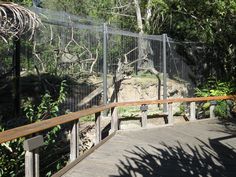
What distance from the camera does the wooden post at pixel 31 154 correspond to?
19.5 ft

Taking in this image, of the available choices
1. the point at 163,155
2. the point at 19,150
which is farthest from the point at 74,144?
the point at 163,155

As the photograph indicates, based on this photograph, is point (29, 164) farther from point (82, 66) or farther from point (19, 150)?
point (82, 66)

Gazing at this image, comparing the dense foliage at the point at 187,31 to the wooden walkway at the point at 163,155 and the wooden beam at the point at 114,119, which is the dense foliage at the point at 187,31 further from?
the wooden beam at the point at 114,119

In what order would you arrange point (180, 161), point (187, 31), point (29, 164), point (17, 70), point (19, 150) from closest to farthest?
point (29, 164), point (19, 150), point (180, 161), point (17, 70), point (187, 31)

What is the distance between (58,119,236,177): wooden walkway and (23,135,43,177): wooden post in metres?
1.17

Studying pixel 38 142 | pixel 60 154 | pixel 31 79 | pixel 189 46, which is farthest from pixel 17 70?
pixel 189 46

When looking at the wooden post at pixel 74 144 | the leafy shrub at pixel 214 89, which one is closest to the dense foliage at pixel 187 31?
the leafy shrub at pixel 214 89

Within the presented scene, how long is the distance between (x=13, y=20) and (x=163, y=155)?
12.6 ft

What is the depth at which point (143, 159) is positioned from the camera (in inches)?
344

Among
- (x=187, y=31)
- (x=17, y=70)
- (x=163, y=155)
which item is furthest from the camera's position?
(x=187, y=31)

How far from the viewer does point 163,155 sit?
9.20 meters

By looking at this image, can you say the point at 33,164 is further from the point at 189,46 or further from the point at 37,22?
the point at 189,46

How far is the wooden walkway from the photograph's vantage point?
785 cm

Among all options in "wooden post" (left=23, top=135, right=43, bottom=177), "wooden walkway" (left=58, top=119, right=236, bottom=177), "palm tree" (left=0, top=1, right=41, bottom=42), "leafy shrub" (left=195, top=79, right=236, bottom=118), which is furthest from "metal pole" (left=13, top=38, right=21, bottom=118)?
"leafy shrub" (left=195, top=79, right=236, bottom=118)
